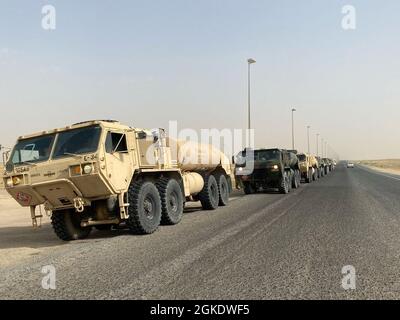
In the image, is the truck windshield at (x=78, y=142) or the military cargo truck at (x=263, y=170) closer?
the truck windshield at (x=78, y=142)

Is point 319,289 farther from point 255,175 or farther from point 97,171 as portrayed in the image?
point 255,175

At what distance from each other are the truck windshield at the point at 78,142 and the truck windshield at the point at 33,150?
26cm

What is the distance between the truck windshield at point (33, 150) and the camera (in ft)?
29.2

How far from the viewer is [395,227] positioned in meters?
9.28

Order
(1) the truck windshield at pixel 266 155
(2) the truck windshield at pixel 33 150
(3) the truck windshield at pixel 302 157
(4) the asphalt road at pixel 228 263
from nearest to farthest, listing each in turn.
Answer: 1. (4) the asphalt road at pixel 228 263
2. (2) the truck windshield at pixel 33 150
3. (1) the truck windshield at pixel 266 155
4. (3) the truck windshield at pixel 302 157

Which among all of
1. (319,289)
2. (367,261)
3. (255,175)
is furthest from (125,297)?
(255,175)

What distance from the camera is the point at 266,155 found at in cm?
2091

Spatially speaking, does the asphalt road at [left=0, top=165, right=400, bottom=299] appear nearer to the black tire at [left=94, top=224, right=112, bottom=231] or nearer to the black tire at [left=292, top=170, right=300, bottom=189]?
the black tire at [left=94, top=224, right=112, bottom=231]

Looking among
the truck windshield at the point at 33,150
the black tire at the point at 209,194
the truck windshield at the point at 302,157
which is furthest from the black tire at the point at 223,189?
the truck windshield at the point at 302,157

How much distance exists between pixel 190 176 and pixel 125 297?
8225 millimetres

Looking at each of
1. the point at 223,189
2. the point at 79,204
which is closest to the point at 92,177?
the point at 79,204

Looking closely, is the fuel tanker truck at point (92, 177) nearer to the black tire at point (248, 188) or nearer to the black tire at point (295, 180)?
the black tire at point (248, 188)

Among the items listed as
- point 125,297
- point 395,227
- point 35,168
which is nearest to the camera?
point 125,297

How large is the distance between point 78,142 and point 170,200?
3.18m
